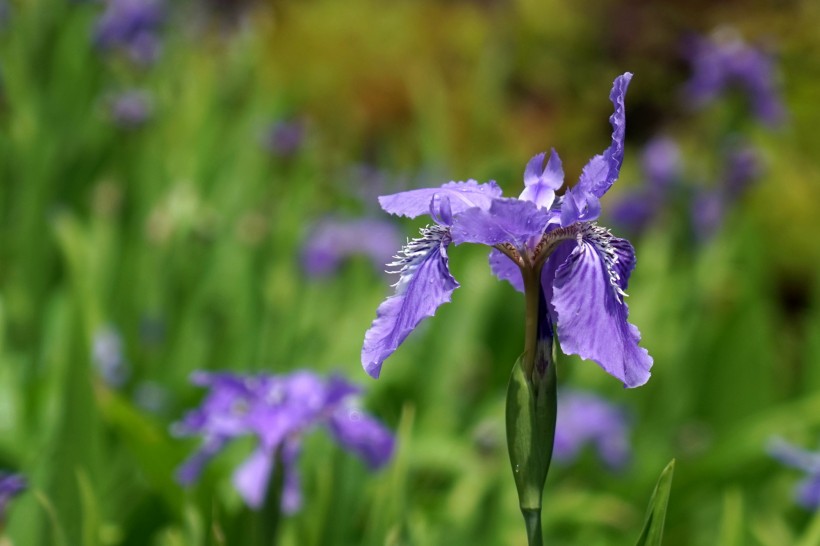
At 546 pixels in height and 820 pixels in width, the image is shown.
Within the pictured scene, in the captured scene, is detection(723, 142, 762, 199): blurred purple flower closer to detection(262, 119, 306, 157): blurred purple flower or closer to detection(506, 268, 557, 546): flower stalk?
detection(262, 119, 306, 157): blurred purple flower

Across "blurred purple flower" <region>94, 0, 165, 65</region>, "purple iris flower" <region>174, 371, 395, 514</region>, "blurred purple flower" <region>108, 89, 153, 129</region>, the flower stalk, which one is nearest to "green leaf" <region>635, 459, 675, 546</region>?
the flower stalk

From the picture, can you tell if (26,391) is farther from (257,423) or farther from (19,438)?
(257,423)

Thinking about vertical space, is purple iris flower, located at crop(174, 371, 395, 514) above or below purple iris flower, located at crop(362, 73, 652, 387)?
below

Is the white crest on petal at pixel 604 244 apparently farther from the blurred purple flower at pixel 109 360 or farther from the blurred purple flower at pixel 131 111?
the blurred purple flower at pixel 131 111

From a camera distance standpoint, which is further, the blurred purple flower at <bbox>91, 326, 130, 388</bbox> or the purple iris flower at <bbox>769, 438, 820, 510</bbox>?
the blurred purple flower at <bbox>91, 326, 130, 388</bbox>

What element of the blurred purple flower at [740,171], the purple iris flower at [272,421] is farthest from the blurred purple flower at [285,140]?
the purple iris flower at [272,421]

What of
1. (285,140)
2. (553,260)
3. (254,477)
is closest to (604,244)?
(553,260)
